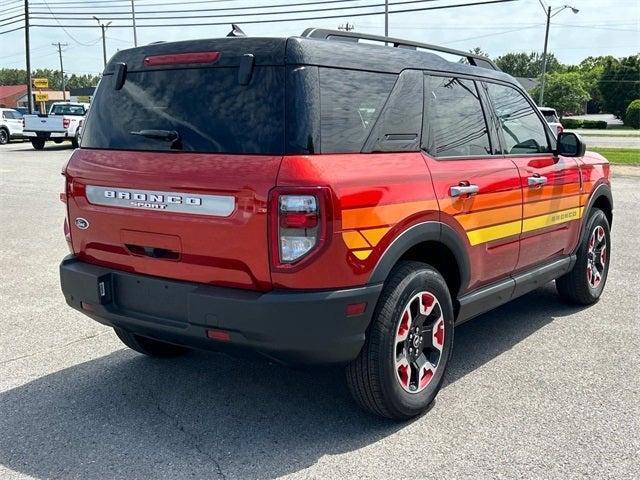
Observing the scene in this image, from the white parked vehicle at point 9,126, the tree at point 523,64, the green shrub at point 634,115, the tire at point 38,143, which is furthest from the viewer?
the tree at point 523,64

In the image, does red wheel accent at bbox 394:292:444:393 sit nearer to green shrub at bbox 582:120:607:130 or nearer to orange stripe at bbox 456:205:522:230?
orange stripe at bbox 456:205:522:230

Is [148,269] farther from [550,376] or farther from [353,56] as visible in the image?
[550,376]

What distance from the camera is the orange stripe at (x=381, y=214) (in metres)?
3.01

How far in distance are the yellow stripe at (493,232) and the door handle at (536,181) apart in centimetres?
30

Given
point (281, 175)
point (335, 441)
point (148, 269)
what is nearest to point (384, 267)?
point (281, 175)

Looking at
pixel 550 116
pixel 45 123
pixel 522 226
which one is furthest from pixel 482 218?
pixel 45 123

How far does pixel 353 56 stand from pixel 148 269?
1.48 m

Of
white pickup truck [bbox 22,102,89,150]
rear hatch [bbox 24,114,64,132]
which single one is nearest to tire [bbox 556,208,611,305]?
white pickup truck [bbox 22,102,89,150]

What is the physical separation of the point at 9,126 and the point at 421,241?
3190 centimetres

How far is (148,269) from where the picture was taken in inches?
132

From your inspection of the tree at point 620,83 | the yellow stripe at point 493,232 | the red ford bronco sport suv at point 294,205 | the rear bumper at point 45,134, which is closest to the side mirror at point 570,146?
the yellow stripe at point 493,232

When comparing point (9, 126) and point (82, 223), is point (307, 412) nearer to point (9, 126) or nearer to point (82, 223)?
point (82, 223)

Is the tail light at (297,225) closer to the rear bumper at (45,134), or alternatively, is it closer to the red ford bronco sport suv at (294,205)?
the red ford bronco sport suv at (294,205)

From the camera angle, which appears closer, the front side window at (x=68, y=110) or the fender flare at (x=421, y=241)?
the fender flare at (x=421, y=241)
